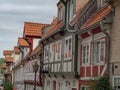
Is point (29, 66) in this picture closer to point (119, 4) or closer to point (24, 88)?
point (24, 88)

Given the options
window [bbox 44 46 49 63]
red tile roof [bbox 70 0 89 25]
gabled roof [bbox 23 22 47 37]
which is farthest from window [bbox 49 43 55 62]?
gabled roof [bbox 23 22 47 37]

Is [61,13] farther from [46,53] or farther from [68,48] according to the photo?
[68,48]

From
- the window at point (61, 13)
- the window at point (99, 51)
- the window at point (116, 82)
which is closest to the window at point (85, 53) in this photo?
the window at point (99, 51)

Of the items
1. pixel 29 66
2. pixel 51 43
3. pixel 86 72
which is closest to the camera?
pixel 86 72

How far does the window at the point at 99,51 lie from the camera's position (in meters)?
21.8

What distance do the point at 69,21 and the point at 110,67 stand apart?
31.3 feet

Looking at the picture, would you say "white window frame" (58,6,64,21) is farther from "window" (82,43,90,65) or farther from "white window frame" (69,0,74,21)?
"window" (82,43,90,65)

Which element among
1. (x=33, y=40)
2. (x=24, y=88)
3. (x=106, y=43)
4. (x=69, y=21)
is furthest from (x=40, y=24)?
(x=106, y=43)

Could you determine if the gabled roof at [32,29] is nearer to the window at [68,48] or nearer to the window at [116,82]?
the window at [68,48]

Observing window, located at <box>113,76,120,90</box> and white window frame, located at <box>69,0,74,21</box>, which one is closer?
window, located at <box>113,76,120,90</box>

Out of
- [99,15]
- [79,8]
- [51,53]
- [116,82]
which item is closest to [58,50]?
[51,53]

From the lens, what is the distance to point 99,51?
22359 millimetres

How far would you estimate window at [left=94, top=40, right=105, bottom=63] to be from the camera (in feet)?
71.6

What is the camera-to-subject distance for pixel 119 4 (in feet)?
65.0
